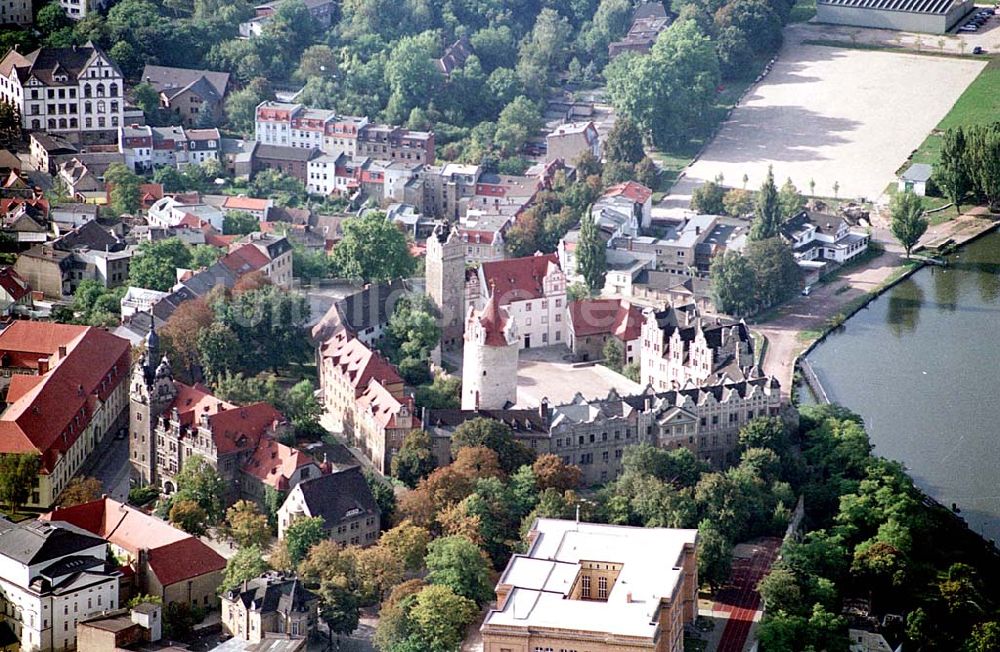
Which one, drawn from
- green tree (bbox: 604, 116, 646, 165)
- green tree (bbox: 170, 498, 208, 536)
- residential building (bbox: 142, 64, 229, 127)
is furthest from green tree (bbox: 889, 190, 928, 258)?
green tree (bbox: 170, 498, 208, 536)

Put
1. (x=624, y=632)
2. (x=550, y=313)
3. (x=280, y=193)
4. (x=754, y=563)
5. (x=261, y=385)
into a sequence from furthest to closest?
1. (x=280, y=193)
2. (x=550, y=313)
3. (x=261, y=385)
4. (x=754, y=563)
5. (x=624, y=632)

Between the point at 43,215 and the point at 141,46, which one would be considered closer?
the point at 43,215

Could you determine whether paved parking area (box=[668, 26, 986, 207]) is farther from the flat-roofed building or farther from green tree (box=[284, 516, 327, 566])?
green tree (box=[284, 516, 327, 566])

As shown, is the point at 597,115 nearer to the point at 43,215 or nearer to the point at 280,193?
the point at 280,193

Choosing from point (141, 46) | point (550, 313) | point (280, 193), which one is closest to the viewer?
point (550, 313)

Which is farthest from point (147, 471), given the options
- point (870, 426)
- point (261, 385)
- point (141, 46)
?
point (141, 46)
